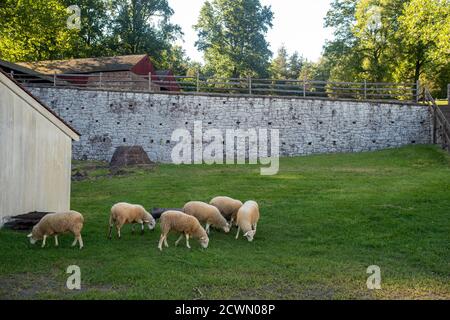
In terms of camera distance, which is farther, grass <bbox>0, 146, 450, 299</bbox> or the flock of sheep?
the flock of sheep

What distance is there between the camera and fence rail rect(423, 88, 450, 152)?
22538mm

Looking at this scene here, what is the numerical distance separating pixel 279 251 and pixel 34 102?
23.4 feet

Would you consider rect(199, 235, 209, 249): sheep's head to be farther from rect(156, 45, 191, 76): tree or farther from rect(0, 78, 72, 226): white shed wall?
rect(156, 45, 191, 76): tree

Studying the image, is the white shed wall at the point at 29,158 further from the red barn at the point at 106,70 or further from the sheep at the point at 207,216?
the red barn at the point at 106,70

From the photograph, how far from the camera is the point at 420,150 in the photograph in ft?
78.0

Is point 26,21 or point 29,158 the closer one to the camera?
point 29,158

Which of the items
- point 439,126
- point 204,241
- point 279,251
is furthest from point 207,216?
point 439,126

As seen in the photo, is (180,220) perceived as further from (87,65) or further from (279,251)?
(87,65)

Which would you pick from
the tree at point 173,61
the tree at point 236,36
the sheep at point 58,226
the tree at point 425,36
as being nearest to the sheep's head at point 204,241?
the sheep at point 58,226

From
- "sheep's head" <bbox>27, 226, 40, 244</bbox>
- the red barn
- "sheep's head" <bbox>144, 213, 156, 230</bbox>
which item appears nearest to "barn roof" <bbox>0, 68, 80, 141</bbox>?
"sheep's head" <bbox>27, 226, 40, 244</bbox>

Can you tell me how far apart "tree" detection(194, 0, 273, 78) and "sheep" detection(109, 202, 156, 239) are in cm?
3695

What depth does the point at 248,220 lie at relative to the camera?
10.1m

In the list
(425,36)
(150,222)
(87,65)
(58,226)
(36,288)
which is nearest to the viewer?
(36,288)
